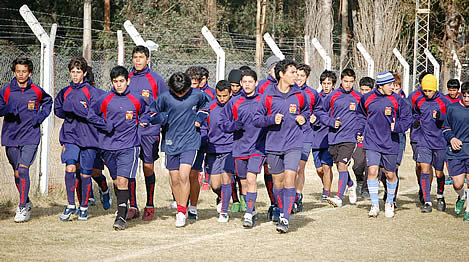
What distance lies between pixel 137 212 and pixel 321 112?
283cm

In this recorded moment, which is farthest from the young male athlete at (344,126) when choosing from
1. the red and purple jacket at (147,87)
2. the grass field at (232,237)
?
the red and purple jacket at (147,87)

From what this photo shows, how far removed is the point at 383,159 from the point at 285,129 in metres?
2.20

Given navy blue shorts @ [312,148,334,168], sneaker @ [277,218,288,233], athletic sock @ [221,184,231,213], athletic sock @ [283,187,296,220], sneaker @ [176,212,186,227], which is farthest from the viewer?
navy blue shorts @ [312,148,334,168]

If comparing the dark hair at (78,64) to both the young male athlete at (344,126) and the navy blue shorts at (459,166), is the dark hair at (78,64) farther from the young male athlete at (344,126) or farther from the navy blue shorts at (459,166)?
the navy blue shorts at (459,166)

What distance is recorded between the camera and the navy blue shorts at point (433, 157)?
→ 35.5ft

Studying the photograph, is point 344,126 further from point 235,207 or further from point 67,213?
point 67,213

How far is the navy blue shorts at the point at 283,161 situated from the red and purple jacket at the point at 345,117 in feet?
8.94

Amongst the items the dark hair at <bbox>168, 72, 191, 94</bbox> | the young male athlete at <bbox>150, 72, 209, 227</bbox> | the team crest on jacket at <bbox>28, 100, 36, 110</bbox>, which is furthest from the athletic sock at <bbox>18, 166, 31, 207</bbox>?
the dark hair at <bbox>168, 72, 191, 94</bbox>

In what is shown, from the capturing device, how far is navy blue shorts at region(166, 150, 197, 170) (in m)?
8.83

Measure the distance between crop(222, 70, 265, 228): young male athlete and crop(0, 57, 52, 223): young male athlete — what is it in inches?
95.7

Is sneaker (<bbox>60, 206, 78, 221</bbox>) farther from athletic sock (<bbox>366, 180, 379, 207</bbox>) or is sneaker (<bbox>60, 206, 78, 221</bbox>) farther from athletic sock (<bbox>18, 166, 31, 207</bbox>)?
athletic sock (<bbox>366, 180, 379, 207</bbox>)

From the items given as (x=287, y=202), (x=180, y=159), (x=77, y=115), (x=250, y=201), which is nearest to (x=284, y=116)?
(x=287, y=202)

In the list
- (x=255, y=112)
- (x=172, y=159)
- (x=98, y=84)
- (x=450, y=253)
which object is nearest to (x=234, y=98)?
(x=255, y=112)

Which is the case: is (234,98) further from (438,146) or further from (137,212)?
(438,146)
